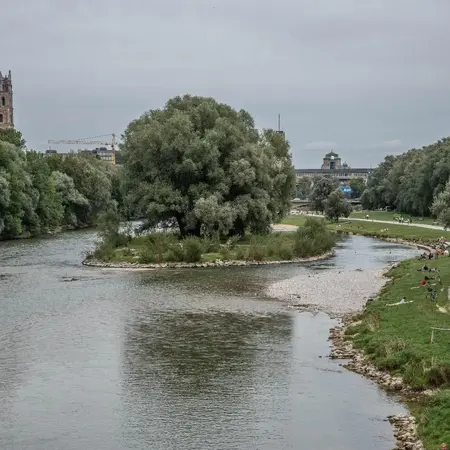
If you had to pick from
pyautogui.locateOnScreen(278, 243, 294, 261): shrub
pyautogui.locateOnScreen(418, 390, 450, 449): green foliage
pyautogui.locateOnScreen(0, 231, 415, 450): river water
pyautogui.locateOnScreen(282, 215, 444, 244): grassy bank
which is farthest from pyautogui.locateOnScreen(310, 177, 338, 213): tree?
pyautogui.locateOnScreen(418, 390, 450, 449): green foliage

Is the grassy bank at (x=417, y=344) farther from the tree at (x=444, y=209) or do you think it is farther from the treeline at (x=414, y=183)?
the treeline at (x=414, y=183)

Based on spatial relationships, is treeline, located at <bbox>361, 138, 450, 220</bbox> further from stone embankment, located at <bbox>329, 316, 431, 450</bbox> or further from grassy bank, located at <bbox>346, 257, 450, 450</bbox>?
stone embankment, located at <bbox>329, 316, 431, 450</bbox>

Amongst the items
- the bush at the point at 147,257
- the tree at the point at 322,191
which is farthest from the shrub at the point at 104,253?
the tree at the point at 322,191

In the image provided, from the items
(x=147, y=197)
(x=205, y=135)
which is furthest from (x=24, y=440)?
(x=205, y=135)

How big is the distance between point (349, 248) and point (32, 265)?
1688 inches

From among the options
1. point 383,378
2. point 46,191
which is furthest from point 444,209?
point 46,191

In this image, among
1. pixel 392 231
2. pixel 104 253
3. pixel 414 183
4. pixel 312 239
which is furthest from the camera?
pixel 414 183

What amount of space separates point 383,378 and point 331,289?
2518cm

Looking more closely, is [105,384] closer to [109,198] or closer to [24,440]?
[24,440]

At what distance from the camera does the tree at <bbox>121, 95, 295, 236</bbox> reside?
3091 inches

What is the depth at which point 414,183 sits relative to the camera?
145875 mm

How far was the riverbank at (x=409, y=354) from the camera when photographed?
23.7 metres

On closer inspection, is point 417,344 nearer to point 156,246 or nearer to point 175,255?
point 175,255

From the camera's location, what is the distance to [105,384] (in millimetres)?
29594
